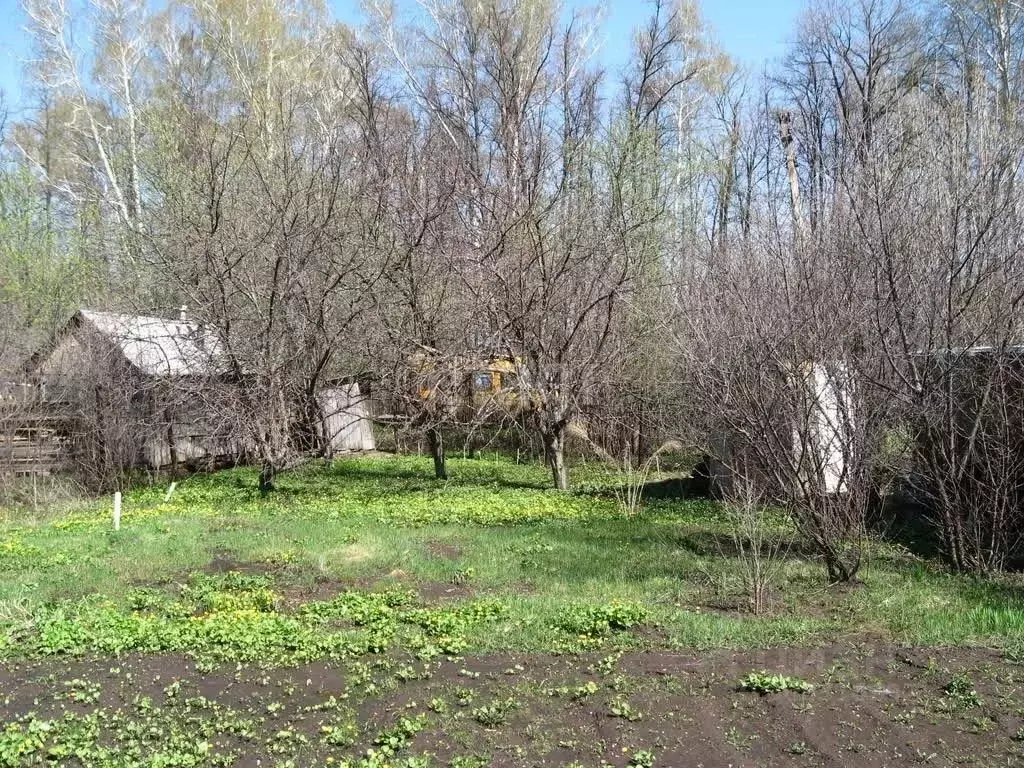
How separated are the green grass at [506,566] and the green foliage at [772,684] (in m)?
0.70

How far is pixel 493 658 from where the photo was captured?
537 cm

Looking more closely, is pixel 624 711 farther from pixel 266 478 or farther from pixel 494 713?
pixel 266 478

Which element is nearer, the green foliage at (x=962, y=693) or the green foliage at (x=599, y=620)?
the green foliage at (x=962, y=693)

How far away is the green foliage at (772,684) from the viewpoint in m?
4.68

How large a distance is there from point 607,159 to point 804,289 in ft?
33.0

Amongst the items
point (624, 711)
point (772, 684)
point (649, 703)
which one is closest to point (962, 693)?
point (772, 684)

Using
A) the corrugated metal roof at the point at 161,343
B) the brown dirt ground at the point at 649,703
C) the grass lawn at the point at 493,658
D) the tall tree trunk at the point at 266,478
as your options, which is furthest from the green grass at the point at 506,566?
the corrugated metal roof at the point at 161,343

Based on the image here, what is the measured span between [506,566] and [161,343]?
11.3m

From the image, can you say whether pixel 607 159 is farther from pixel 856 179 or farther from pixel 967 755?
pixel 967 755

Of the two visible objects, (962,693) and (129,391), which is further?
(129,391)

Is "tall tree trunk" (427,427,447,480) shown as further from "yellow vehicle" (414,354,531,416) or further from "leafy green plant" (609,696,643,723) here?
"leafy green plant" (609,696,643,723)

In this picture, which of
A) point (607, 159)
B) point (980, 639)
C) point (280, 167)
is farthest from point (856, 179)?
point (280, 167)

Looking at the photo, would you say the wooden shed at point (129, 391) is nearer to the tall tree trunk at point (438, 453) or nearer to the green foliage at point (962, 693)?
the tall tree trunk at point (438, 453)

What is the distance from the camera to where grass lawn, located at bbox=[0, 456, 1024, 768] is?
4.24 meters
